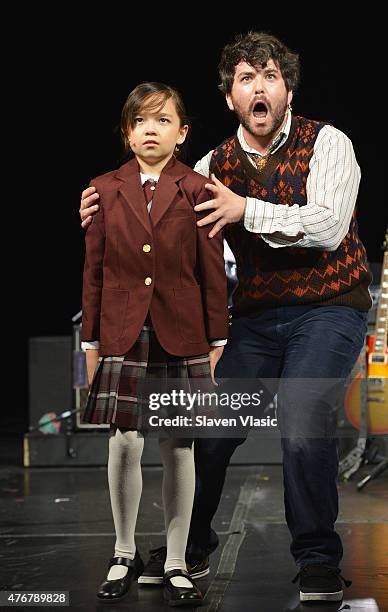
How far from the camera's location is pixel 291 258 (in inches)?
121

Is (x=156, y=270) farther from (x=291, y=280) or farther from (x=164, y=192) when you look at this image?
(x=291, y=280)

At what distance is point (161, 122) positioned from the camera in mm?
2910

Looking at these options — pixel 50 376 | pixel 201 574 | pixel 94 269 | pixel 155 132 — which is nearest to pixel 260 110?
pixel 155 132

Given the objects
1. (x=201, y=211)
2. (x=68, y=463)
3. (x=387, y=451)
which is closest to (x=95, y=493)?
(x=68, y=463)

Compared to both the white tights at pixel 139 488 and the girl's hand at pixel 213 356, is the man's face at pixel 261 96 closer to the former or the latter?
the girl's hand at pixel 213 356

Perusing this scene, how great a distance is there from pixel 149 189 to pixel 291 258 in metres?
0.43

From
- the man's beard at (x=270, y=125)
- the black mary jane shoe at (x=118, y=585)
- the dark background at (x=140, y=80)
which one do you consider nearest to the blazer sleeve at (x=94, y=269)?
the man's beard at (x=270, y=125)

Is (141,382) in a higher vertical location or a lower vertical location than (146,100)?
lower

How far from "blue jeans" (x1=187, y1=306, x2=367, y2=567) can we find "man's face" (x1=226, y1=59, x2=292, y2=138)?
0.50 meters

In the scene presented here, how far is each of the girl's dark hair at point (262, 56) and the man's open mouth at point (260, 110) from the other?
0.09 meters

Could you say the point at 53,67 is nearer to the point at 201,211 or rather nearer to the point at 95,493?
the point at 95,493

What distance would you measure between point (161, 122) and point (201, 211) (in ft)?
0.80

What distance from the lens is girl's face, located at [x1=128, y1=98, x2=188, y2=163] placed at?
290 centimetres

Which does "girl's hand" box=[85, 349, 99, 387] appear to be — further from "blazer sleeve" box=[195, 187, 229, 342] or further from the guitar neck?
the guitar neck
